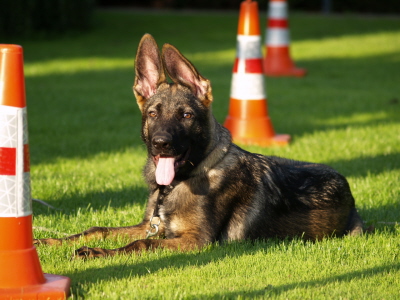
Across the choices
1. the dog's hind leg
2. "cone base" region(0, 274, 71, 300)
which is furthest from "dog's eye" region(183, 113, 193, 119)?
"cone base" region(0, 274, 71, 300)

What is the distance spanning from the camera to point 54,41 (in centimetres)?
2184

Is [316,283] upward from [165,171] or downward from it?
downward

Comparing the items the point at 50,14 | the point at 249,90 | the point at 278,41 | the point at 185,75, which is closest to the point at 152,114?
the point at 185,75

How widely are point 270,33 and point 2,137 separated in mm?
11943

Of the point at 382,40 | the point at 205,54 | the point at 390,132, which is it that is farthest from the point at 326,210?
the point at 382,40

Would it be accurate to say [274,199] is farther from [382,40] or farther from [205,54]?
[382,40]

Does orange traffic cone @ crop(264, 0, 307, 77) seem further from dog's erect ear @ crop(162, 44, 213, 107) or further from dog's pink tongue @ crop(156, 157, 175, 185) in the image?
dog's pink tongue @ crop(156, 157, 175, 185)

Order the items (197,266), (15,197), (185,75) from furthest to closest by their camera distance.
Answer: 1. (185,75)
2. (197,266)
3. (15,197)

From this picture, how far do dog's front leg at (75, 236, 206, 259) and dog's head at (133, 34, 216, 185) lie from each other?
0.42 meters

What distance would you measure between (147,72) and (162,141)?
2.84 ft

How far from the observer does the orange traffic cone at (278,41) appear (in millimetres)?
14922

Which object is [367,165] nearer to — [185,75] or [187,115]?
[185,75]

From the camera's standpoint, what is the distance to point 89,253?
457cm

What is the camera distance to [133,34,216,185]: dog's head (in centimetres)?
496
